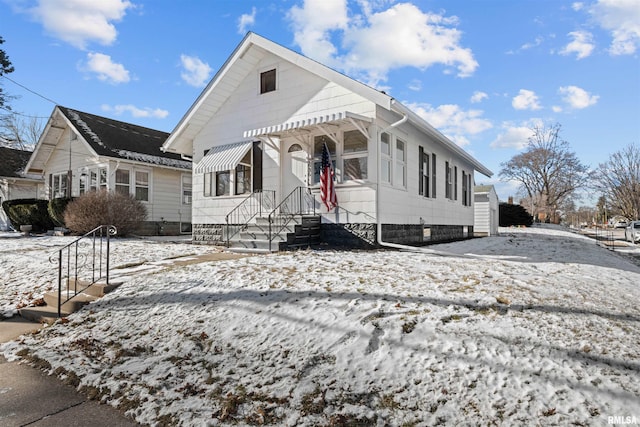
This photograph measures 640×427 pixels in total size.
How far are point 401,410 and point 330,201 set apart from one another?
711 centimetres

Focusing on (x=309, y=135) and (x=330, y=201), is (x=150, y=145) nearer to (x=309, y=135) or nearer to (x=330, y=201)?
(x=309, y=135)

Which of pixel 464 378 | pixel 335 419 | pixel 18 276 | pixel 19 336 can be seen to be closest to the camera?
pixel 335 419

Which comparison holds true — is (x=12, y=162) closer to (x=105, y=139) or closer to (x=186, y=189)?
(x=105, y=139)

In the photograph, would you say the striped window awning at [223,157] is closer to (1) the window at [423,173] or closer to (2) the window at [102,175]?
(1) the window at [423,173]

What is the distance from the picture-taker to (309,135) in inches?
404

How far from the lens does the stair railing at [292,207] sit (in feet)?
31.7

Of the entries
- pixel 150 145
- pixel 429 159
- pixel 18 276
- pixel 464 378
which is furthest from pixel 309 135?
pixel 150 145

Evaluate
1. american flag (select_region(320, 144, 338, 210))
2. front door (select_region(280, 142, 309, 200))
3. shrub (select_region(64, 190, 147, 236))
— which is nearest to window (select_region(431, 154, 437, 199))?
american flag (select_region(320, 144, 338, 210))

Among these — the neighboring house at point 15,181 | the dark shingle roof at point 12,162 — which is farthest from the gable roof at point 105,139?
the dark shingle roof at point 12,162

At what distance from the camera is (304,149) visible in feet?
34.2

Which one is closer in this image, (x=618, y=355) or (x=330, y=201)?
(x=618, y=355)

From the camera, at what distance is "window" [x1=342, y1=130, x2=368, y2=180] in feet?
31.2

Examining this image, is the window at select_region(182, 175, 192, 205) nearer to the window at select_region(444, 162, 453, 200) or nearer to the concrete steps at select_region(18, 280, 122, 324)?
the window at select_region(444, 162, 453, 200)

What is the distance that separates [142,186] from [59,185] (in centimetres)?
577
